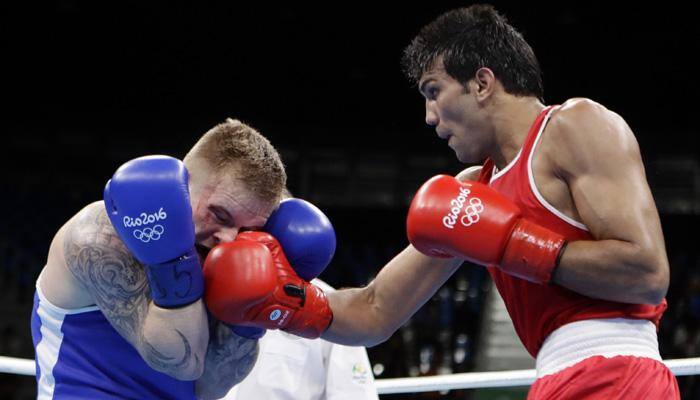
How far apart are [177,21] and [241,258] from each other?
1125cm

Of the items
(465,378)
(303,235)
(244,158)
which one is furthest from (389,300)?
(244,158)

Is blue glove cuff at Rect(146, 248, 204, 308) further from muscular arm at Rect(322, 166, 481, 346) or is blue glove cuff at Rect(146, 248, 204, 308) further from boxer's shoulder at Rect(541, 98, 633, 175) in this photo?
boxer's shoulder at Rect(541, 98, 633, 175)

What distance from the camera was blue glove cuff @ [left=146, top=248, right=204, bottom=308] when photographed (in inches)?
79.9

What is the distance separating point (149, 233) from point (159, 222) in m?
0.03

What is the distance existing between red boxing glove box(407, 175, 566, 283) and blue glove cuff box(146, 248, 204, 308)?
0.54 m

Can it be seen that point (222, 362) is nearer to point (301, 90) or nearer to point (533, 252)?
point (533, 252)

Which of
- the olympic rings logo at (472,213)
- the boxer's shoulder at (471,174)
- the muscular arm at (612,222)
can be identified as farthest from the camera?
the boxer's shoulder at (471,174)

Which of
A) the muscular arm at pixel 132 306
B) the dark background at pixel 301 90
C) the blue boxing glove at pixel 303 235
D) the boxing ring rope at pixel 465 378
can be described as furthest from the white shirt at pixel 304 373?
the dark background at pixel 301 90

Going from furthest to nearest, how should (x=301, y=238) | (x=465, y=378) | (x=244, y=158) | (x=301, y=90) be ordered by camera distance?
(x=301, y=90), (x=465, y=378), (x=301, y=238), (x=244, y=158)

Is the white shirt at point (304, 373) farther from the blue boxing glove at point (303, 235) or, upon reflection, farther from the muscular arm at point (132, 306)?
the muscular arm at point (132, 306)

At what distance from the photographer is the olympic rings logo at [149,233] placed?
197cm

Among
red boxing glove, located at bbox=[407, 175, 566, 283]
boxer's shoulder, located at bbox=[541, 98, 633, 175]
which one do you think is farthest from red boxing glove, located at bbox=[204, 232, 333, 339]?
boxer's shoulder, located at bbox=[541, 98, 633, 175]

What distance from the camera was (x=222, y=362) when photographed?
92.0 inches

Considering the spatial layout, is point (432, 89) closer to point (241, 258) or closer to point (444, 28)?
point (444, 28)
